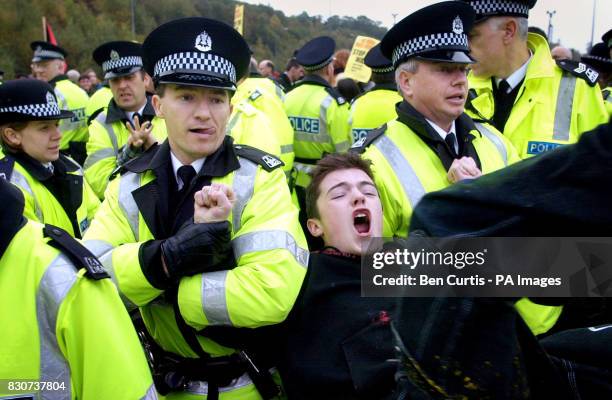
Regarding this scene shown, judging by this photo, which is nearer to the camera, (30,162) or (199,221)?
(199,221)

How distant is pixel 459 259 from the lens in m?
0.94

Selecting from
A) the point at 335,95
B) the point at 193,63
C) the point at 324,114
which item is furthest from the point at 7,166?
the point at 335,95

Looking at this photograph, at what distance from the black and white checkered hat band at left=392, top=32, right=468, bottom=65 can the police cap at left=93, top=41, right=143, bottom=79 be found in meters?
3.13

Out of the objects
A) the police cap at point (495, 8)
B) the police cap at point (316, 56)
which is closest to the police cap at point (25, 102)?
the police cap at point (495, 8)

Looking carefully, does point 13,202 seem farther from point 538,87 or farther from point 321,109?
point 321,109

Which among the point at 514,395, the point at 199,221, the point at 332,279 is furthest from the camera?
the point at 332,279

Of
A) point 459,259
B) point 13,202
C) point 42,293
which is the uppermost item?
point 13,202

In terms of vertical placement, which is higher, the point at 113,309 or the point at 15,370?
the point at 113,309

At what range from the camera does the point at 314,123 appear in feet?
20.7

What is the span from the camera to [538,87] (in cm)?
350

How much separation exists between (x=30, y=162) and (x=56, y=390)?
7.29ft

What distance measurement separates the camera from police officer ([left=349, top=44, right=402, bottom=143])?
5.35m

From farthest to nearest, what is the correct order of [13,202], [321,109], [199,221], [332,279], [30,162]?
[321,109], [30,162], [332,279], [199,221], [13,202]

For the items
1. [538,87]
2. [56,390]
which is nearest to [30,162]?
[56,390]
